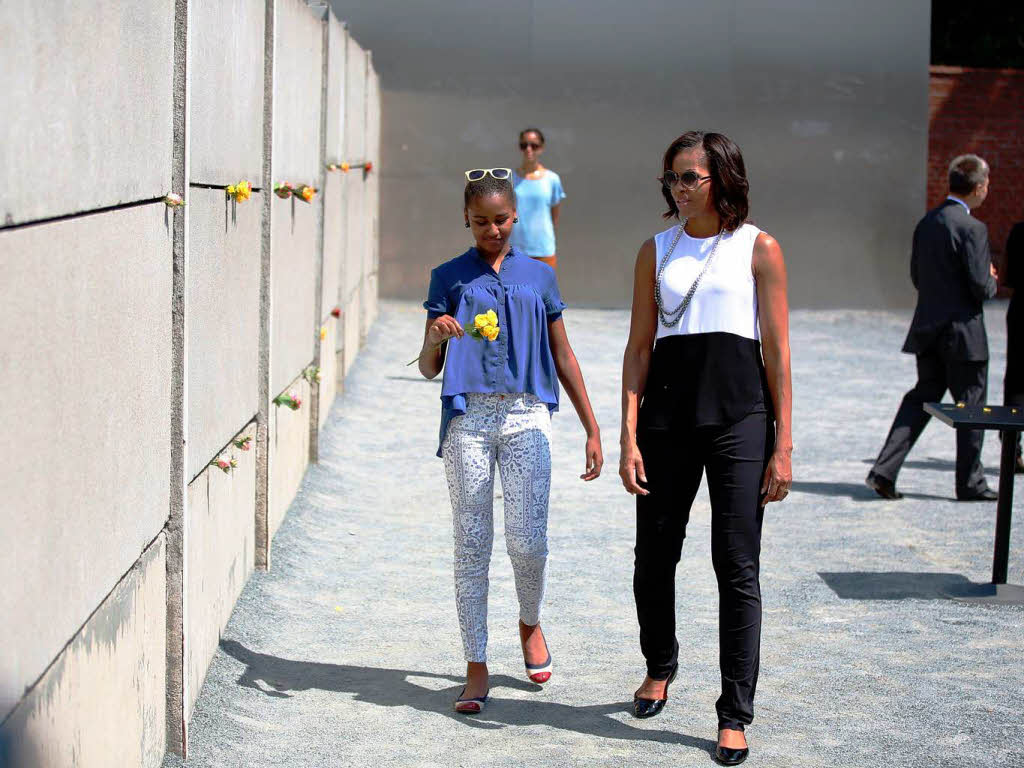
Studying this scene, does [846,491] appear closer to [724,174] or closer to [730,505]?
[730,505]

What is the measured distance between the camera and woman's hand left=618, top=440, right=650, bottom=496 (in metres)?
4.49

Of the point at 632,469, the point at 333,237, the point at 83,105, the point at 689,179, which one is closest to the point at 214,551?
the point at 632,469

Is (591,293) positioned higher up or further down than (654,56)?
further down

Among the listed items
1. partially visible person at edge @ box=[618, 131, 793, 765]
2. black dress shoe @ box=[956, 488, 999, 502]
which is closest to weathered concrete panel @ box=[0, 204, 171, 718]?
partially visible person at edge @ box=[618, 131, 793, 765]

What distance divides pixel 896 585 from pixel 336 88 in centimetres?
565

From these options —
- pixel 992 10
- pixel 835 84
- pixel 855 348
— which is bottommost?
pixel 855 348

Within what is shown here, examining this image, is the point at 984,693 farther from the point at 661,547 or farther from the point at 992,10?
the point at 992,10

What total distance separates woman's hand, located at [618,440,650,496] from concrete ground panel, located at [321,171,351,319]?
4.80 m

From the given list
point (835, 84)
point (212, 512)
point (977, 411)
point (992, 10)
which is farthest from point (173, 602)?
point (992, 10)

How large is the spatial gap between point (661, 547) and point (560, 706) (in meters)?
0.69

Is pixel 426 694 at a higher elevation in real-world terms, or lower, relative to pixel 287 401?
lower

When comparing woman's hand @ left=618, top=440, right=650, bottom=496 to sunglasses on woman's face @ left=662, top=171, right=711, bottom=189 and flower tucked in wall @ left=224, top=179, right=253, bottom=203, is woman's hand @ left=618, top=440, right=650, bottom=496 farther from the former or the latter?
flower tucked in wall @ left=224, top=179, right=253, bottom=203

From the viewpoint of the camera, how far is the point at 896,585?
6.61 m

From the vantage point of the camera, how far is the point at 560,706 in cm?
485
